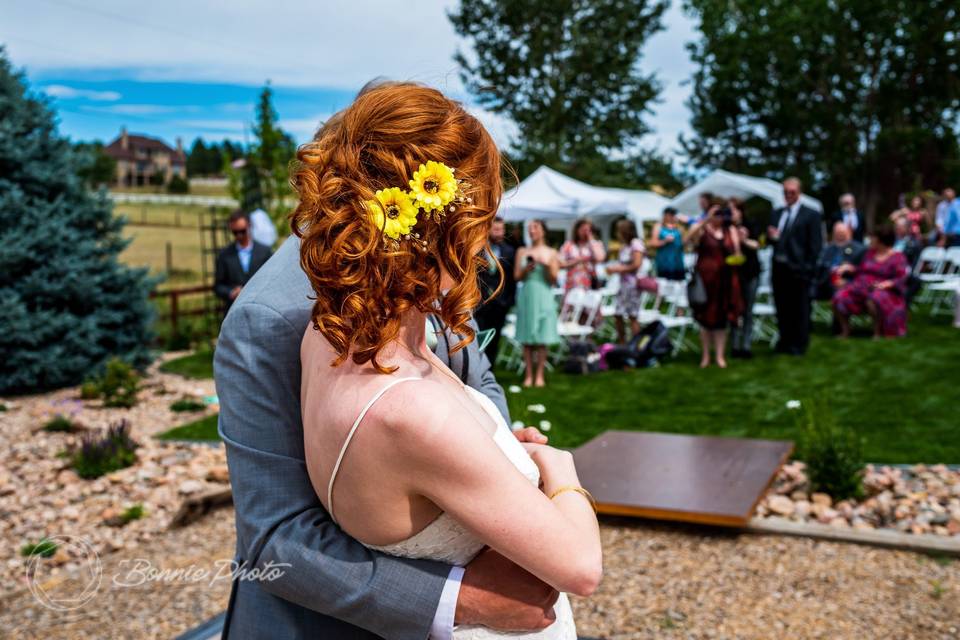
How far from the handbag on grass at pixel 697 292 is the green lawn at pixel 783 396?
80 cm

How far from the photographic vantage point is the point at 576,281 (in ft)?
42.3

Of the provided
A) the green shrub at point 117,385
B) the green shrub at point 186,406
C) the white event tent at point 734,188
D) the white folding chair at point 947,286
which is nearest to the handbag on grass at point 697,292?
the white folding chair at point 947,286

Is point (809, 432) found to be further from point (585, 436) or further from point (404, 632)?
point (404, 632)

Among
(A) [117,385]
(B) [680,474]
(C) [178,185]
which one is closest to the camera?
(B) [680,474]

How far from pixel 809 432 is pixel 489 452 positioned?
4430 millimetres

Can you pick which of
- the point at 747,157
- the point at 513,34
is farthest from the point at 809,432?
the point at 747,157

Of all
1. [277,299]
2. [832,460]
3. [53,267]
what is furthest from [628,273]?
[277,299]

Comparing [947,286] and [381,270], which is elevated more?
[381,270]

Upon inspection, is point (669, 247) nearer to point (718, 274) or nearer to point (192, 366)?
point (718, 274)

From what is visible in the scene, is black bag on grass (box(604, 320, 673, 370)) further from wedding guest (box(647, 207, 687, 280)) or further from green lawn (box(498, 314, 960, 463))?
wedding guest (box(647, 207, 687, 280))

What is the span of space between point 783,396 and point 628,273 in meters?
3.42

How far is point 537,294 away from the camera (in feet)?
32.2

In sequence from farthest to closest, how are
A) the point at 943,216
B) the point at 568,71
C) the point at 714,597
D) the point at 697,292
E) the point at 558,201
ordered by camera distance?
1. the point at 568,71
2. the point at 943,216
3. the point at 558,201
4. the point at 697,292
5. the point at 714,597

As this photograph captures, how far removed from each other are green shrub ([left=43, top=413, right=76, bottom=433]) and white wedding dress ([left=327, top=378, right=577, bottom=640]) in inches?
294
